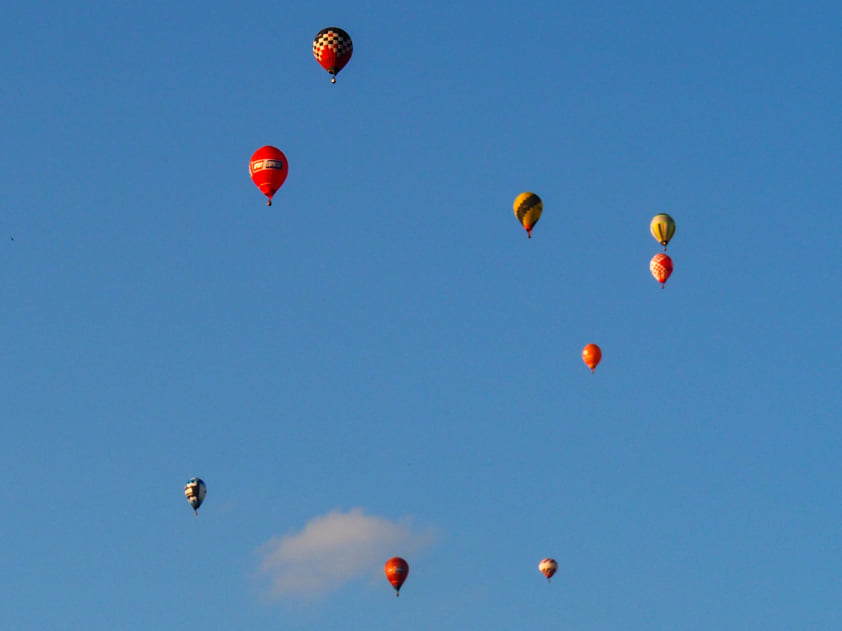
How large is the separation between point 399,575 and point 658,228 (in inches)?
967

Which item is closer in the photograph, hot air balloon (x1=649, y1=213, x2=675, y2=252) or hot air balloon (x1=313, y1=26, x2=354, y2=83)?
hot air balloon (x1=313, y1=26, x2=354, y2=83)

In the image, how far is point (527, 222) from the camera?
330ft

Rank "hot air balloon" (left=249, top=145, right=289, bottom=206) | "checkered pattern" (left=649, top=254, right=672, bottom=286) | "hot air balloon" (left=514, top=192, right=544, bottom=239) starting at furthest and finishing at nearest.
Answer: "checkered pattern" (left=649, top=254, right=672, bottom=286)
"hot air balloon" (left=514, top=192, right=544, bottom=239)
"hot air balloon" (left=249, top=145, right=289, bottom=206)

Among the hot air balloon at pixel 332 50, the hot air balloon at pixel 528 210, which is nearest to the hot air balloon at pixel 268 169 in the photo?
the hot air balloon at pixel 332 50

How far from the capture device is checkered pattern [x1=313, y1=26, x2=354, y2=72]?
89.6 m

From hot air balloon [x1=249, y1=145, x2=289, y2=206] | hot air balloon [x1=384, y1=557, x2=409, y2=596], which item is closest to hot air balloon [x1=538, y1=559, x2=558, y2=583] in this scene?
hot air balloon [x1=384, y1=557, x2=409, y2=596]

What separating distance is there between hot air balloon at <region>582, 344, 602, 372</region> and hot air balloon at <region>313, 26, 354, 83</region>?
2736cm

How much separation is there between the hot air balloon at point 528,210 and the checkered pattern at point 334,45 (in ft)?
50.6

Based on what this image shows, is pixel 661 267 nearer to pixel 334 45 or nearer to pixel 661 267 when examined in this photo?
pixel 661 267

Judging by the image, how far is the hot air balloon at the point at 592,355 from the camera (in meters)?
108

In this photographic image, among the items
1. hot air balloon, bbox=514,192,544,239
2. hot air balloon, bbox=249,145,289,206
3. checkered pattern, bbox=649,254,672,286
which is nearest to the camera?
hot air balloon, bbox=249,145,289,206

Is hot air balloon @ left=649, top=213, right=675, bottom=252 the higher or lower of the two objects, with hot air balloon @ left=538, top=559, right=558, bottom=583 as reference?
higher

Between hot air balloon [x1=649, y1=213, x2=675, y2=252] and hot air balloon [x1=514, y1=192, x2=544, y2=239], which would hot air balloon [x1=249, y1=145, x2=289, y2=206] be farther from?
hot air balloon [x1=649, y1=213, x2=675, y2=252]

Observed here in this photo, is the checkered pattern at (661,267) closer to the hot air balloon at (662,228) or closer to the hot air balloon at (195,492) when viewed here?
the hot air balloon at (662,228)
